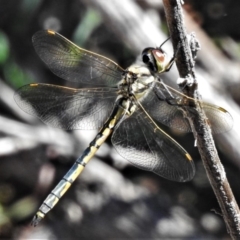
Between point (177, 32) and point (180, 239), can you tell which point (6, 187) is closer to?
point (180, 239)

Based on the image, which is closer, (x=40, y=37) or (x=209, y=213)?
(x=40, y=37)

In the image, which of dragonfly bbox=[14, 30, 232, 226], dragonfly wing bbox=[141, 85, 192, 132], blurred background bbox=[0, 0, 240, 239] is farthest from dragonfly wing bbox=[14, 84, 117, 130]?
blurred background bbox=[0, 0, 240, 239]

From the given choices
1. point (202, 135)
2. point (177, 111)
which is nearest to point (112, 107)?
point (177, 111)

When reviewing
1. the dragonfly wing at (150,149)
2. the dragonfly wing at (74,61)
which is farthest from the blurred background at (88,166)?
the dragonfly wing at (150,149)

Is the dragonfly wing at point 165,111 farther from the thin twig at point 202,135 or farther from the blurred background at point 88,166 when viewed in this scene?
the blurred background at point 88,166

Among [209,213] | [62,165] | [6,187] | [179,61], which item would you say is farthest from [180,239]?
[179,61]

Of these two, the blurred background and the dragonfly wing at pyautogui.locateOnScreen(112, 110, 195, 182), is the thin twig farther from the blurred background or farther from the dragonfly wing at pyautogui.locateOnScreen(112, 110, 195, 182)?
the blurred background

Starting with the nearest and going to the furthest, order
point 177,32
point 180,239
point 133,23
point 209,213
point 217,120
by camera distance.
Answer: point 177,32 < point 217,120 < point 133,23 < point 180,239 < point 209,213

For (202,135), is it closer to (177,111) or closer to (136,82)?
(177,111)
